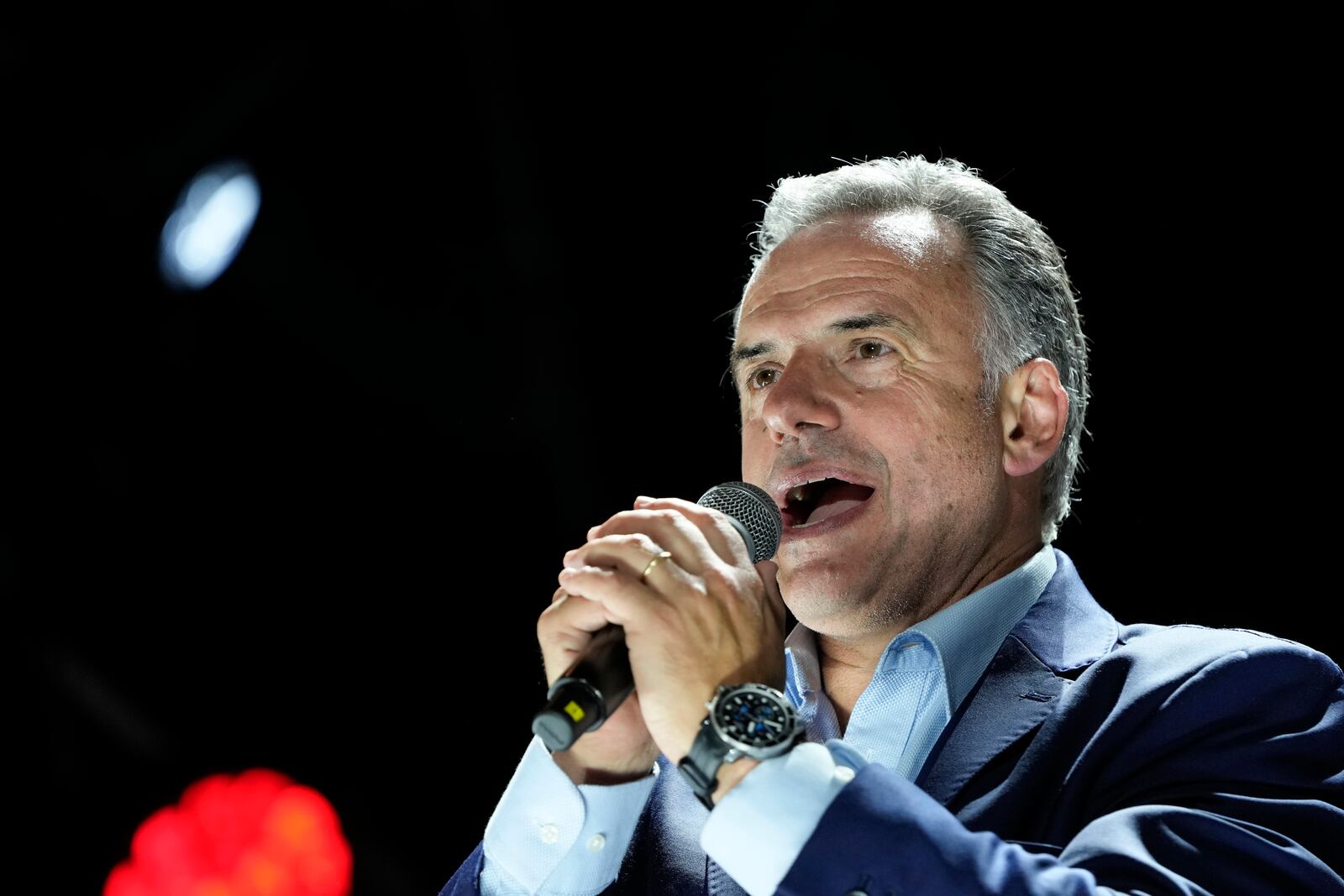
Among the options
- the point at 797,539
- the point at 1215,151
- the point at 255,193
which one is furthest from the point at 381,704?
the point at 1215,151

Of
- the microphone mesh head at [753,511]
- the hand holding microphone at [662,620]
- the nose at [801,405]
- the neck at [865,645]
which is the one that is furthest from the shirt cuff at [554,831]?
the nose at [801,405]

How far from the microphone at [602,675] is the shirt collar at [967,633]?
218 mm

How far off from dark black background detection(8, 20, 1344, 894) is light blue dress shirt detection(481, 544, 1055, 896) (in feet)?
3.84

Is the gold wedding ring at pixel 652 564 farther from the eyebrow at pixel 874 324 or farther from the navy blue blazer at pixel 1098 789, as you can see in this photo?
the eyebrow at pixel 874 324

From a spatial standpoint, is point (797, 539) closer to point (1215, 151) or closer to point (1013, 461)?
point (1013, 461)

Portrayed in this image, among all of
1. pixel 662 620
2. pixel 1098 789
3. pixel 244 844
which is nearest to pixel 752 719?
pixel 662 620

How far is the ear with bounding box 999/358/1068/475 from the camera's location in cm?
215

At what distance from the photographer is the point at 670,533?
137 cm

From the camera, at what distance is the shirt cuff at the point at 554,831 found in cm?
164

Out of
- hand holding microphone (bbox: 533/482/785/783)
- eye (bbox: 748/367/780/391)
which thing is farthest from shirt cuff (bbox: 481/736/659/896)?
eye (bbox: 748/367/780/391)

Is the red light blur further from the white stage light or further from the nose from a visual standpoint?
the nose

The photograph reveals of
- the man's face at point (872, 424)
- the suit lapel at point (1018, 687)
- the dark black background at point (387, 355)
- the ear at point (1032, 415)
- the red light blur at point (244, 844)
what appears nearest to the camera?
the suit lapel at point (1018, 687)

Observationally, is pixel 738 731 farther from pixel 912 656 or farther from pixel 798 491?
pixel 798 491

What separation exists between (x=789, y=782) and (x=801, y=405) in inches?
32.1
